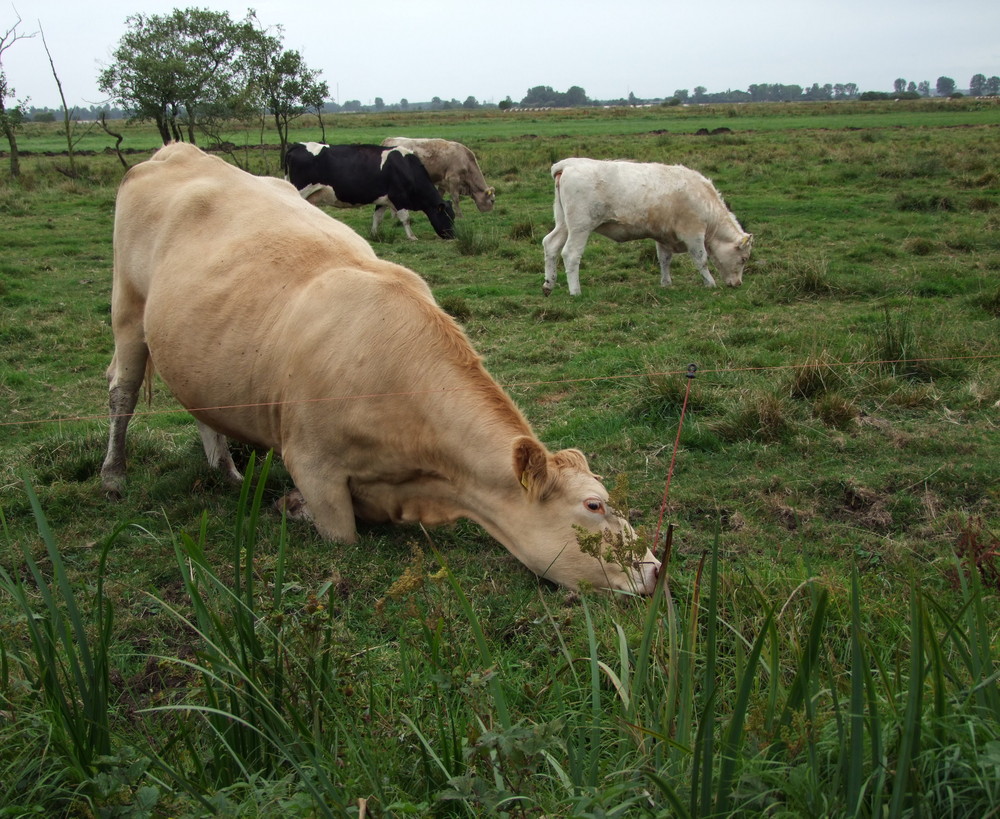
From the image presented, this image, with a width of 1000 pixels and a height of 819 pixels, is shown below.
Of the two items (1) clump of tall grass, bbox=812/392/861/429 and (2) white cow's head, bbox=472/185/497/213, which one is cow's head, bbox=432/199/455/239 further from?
(1) clump of tall grass, bbox=812/392/861/429

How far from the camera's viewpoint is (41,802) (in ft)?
7.20

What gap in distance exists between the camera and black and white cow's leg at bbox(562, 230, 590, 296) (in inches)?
423

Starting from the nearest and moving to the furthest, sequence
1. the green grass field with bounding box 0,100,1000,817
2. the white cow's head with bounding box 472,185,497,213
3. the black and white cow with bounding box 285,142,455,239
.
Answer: the green grass field with bounding box 0,100,1000,817 < the black and white cow with bounding box 285,142,455,239 < the white cow's head with bounding box 472,185,497,213

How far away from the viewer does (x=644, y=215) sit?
11.1 meters

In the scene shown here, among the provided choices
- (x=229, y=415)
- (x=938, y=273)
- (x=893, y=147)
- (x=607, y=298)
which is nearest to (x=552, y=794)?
(x=229, y=415)

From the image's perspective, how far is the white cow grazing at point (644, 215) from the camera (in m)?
11.1

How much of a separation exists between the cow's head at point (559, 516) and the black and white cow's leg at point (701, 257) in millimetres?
7864

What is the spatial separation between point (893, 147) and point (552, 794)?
95.9 ft

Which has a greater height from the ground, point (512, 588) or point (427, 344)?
point (427, 344)

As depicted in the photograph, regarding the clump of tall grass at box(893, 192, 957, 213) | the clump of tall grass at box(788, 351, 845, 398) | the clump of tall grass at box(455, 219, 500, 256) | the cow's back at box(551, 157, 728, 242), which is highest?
the cow's back at box(551, 157, 728, 242)

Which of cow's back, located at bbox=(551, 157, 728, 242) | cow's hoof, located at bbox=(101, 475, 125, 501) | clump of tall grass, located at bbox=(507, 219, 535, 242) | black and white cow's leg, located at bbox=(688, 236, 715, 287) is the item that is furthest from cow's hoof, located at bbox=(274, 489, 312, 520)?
clump of tall grass, located at bbox=(507, 219, 535, 242)

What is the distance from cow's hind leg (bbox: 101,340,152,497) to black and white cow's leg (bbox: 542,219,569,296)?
19.7 feet

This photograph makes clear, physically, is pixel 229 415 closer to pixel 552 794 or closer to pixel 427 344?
pixel 427 344

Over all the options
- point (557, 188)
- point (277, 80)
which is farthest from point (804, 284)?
point (277, 80)
